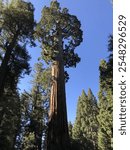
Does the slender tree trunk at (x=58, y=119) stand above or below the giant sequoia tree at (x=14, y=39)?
below

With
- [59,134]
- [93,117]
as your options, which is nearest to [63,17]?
[59,134]

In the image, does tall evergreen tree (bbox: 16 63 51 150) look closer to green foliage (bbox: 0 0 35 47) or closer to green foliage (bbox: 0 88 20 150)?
green foliage (bbox: 0 88 20 150)

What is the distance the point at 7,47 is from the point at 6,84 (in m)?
2.70

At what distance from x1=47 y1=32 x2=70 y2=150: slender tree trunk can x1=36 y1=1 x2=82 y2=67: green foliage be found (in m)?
3.47

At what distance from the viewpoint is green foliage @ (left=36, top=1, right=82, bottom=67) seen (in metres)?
17.0

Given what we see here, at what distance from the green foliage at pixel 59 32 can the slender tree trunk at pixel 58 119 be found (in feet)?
11.4

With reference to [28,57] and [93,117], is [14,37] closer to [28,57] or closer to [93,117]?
[28,57]

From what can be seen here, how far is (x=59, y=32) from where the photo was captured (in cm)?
1695

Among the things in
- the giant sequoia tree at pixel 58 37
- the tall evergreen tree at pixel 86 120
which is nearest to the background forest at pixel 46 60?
the giant sequoia tree at pixel 58 37

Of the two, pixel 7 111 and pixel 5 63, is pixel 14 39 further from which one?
pixel 7 111

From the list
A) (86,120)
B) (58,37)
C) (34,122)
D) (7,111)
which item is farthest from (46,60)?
(86,120)

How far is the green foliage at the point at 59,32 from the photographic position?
17.0 metres

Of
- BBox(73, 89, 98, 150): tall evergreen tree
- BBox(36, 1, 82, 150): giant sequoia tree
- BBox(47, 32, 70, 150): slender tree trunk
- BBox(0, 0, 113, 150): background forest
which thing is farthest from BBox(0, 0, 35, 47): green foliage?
BBox(73, 89, 98, 150): tall evergreen tree

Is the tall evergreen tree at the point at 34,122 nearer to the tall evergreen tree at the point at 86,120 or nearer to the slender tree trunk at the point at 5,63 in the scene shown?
the slender tree trunk at the point at 5,63
